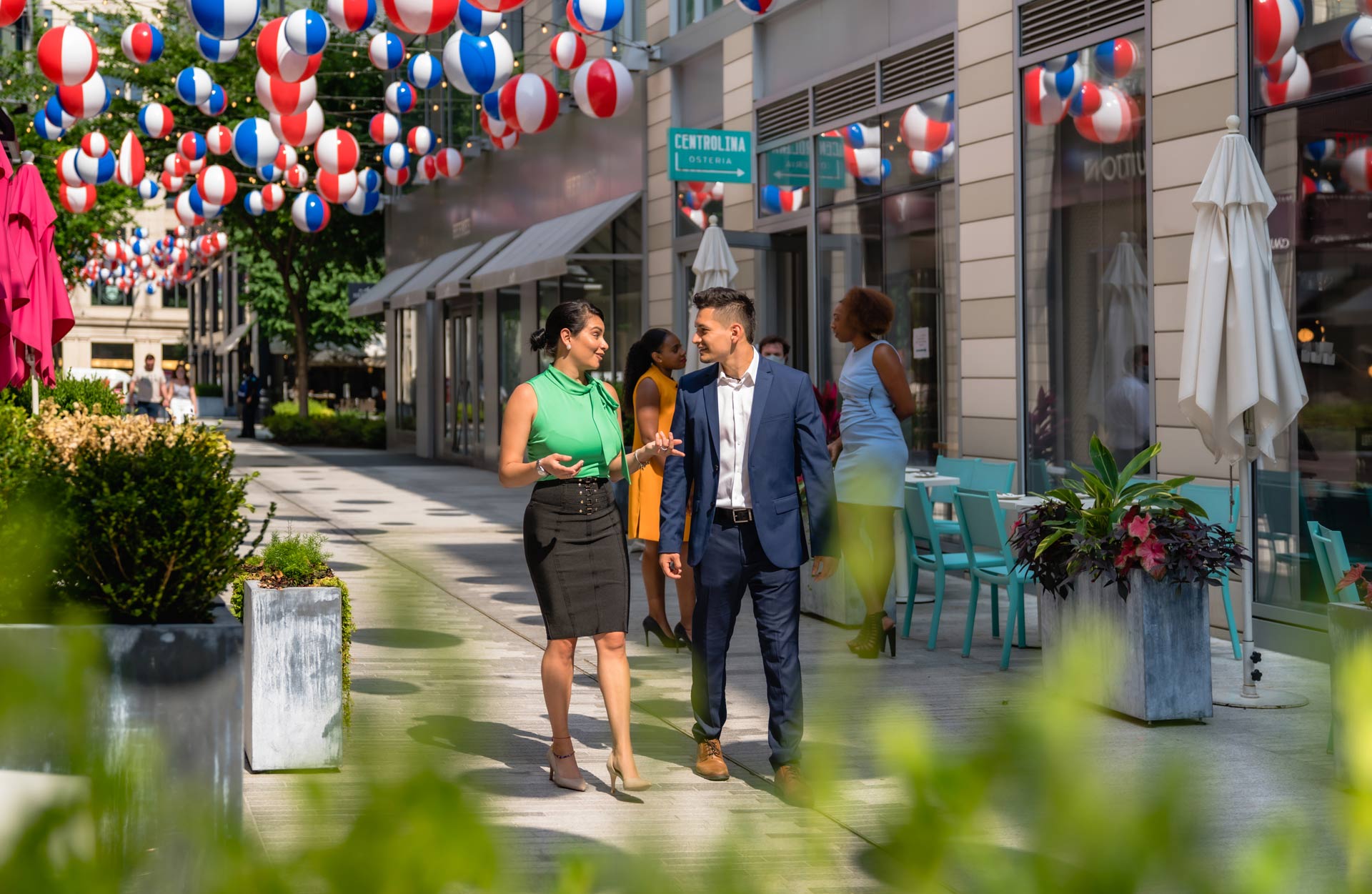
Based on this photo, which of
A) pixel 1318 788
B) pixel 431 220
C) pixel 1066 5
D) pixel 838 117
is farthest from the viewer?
pixel 431 220

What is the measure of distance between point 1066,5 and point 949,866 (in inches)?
453

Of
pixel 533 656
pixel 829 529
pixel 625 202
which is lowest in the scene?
pixel 533 656

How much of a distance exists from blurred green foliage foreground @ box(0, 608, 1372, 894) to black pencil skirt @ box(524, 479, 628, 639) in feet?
16.0

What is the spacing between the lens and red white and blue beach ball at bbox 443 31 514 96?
1493cm

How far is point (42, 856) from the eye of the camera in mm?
857

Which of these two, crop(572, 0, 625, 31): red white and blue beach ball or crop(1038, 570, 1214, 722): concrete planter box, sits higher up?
crop(572, 0, 625, 31): red white and blue beach ball

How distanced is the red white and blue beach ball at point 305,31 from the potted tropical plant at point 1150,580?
875cm

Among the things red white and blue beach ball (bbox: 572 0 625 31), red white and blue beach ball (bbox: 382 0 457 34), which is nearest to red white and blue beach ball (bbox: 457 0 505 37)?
red white and blue beach ball (bbox: 572 0 625 31)

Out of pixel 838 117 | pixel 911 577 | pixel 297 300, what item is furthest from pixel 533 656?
pixel 297 300

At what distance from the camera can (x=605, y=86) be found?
643 inches

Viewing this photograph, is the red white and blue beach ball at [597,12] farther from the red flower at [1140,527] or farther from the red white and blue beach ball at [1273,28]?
the red flower at [1140,527]

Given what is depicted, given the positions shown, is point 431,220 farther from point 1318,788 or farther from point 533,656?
point 1318,788

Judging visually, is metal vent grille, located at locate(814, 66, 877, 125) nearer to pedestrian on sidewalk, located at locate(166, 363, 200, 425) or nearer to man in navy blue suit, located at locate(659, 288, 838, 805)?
man in navy blue suit, located at locate(659, 288, 838, 805)

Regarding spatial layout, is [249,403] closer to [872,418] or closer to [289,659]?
[872,418]
